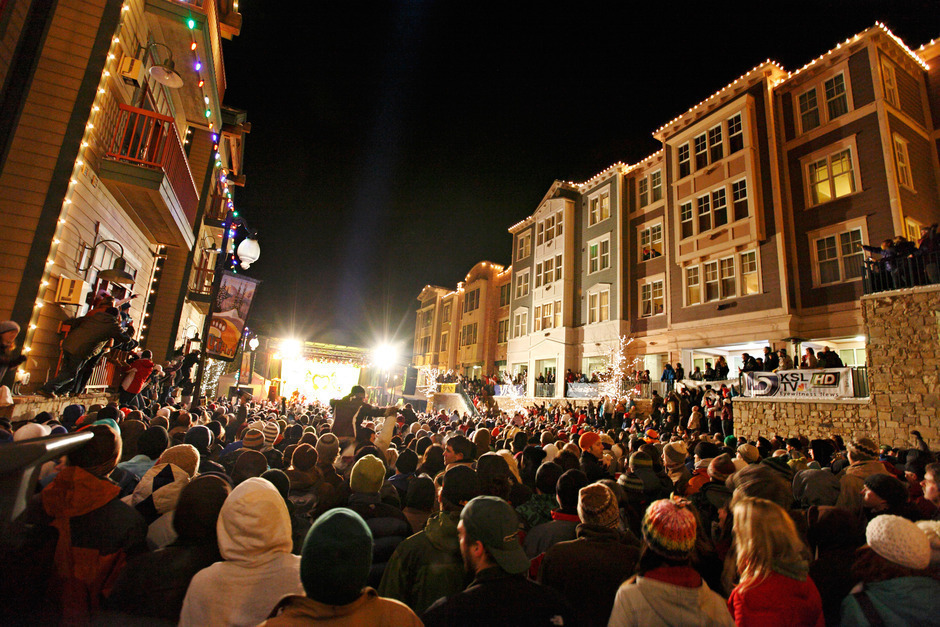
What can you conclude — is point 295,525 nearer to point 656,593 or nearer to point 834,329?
point 656,593

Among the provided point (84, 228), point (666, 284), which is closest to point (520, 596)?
point (84, 228)

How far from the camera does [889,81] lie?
17.3 m

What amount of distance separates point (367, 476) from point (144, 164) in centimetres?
910

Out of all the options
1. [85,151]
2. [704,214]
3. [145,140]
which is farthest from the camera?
[704,214]

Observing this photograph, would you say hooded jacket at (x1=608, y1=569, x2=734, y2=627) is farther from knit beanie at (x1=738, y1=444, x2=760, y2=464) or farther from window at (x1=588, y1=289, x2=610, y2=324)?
window at (x1=588, y1=289, x2=610, y2=324)

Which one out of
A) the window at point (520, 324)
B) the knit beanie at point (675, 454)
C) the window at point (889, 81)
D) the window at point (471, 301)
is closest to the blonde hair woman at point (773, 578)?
the knit beanie at point (675, 454)

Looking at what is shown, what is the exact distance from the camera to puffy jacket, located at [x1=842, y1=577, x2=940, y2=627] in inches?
90.6

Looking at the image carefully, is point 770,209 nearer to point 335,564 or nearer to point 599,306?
point 599,306

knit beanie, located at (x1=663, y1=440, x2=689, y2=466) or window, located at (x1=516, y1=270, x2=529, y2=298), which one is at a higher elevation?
window, located at (x1=516, y1=270, x2=529, y2=298)

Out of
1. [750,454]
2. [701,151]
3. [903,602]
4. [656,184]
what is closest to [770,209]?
[701,151]

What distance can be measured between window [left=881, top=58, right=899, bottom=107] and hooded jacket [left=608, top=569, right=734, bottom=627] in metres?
22.7

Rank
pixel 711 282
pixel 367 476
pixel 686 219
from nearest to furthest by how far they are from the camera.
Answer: pixel 367 476, pixel 711 282, pixel 686 219

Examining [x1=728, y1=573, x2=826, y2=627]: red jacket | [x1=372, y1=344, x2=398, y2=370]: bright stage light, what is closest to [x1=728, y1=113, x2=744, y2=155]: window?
[x1=728, y1=573, x2=826, y2=627]: red jacket

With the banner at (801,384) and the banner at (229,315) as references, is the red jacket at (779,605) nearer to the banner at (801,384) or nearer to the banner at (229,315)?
the banner at (229,315)
